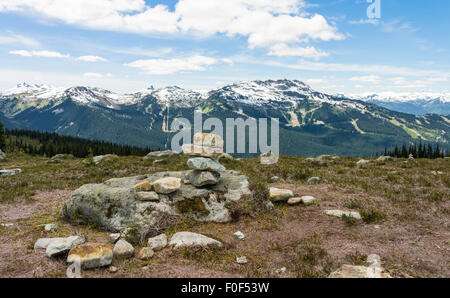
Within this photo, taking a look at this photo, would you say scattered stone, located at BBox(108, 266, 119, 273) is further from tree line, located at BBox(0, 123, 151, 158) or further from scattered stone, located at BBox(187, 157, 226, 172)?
tree line, located at BBox(0, 123, 151, 158)

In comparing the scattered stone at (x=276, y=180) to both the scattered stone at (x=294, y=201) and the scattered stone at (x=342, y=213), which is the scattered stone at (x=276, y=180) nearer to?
the scattered stone at (x=294, y=201)

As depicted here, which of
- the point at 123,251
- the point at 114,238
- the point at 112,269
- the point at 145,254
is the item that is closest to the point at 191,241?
the point at 145,254

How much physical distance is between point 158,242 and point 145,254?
2.92ft

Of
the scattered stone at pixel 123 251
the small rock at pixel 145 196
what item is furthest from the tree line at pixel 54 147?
the scattered stone at pixel 123 251

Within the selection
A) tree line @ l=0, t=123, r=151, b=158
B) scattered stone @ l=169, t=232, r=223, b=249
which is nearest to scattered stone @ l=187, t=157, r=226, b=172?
scattered stone @ l=169, t=232, r=223, b=249

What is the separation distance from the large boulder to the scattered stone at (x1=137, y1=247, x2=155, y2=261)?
1.77 m

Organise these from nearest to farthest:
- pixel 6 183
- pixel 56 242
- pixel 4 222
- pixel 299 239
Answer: pixel 56 242 < pixel 299 239 < pixel 4 222 < pixel 6 183

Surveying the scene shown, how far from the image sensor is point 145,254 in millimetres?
9672

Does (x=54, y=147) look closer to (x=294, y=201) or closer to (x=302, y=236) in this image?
(x=294, y=201)
